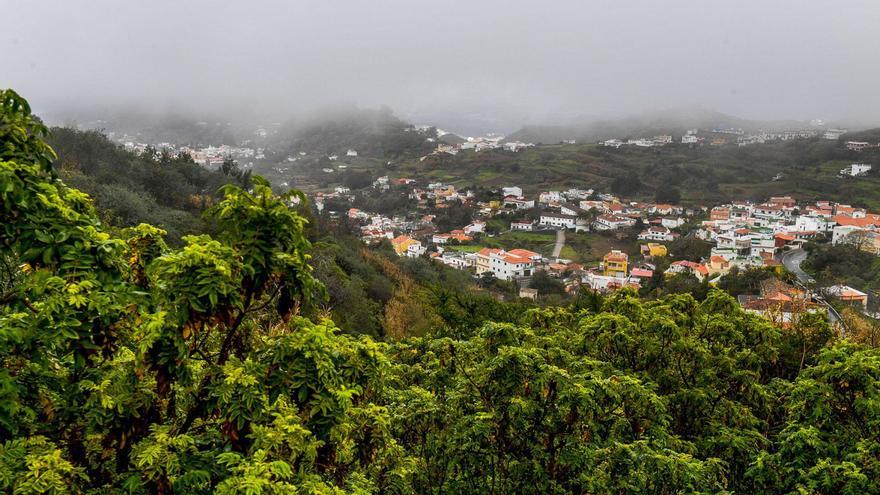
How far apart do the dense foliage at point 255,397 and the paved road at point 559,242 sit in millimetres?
51716

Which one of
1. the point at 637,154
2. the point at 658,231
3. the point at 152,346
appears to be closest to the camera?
the point at 152,346

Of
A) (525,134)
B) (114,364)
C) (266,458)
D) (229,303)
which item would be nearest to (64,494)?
(114,364)

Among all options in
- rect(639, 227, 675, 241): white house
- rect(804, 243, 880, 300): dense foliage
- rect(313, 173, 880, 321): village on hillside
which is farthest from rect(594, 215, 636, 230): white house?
rect(804, 243, 880, 300): dense foliage

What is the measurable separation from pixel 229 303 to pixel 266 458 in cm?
84

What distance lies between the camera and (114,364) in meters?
3.33

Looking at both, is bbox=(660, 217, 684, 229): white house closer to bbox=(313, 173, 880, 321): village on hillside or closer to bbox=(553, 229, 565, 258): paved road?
bbox=(313, 173, 880, 321): village on hillside

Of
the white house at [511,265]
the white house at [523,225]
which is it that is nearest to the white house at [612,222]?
the white house at [523,225]

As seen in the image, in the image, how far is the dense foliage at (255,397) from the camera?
2.97 m

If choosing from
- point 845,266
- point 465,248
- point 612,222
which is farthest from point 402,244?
point 845,266

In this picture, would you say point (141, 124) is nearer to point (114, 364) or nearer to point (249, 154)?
point (249, 154)

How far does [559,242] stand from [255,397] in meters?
60.4

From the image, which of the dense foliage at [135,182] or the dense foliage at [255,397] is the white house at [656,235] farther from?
the dense foliage at [255,397]

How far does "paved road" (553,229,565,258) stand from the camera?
57.7 metres

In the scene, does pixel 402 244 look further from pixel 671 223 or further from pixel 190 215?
pixel 671 223
